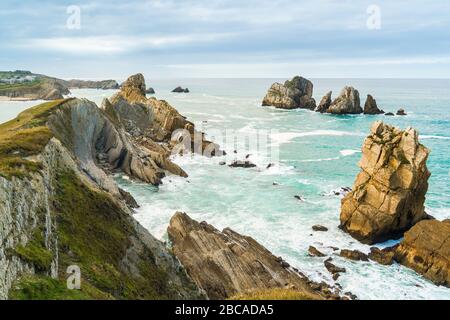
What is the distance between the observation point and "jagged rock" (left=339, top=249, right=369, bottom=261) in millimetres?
34844

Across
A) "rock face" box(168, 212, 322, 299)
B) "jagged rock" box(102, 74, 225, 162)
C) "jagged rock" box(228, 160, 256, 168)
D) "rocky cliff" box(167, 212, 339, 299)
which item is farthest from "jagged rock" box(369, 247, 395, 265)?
"jagged rock" box(102, 74, 225, 162)

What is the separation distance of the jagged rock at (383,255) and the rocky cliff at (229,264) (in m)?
7.87

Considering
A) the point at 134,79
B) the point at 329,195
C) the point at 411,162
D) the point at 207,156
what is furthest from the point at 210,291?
the point at 134,79

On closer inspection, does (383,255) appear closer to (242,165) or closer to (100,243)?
(100,243)

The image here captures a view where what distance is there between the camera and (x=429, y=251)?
3309 centimetres

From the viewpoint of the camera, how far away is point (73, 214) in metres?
21.2

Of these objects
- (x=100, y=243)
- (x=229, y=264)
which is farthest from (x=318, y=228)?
(x=100, y=243)

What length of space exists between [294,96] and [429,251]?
13432 cm

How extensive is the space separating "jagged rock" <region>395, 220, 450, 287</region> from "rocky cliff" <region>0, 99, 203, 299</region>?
2068 cm

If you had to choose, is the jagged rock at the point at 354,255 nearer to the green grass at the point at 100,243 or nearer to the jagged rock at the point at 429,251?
the jagged rock at the point at 429,251

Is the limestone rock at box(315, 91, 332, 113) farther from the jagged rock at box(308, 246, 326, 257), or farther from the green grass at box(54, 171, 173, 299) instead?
the green grass at box(54, 171, 173, 299)

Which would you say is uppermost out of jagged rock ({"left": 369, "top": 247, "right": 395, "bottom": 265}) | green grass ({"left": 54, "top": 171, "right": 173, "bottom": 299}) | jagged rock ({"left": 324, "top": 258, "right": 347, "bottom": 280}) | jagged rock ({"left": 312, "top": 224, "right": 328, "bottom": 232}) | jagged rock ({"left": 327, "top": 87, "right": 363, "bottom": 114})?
jagged rock ({"left": 327, "top": 87, "right": 363, "bottom": 114})

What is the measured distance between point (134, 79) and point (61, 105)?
52.6m
